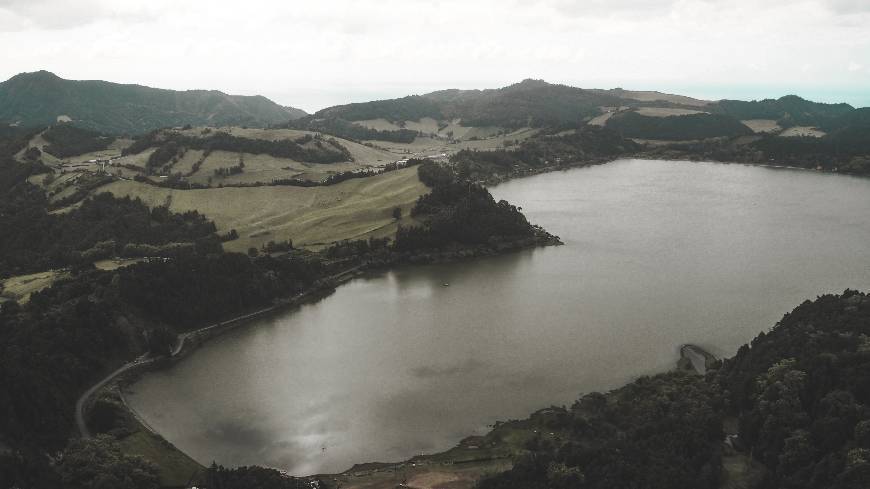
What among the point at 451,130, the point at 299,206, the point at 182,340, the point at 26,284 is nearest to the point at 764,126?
the point at 451,130

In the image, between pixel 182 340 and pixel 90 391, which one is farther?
pixel 182 340

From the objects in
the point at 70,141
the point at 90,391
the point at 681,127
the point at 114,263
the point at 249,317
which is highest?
the point at 681,127

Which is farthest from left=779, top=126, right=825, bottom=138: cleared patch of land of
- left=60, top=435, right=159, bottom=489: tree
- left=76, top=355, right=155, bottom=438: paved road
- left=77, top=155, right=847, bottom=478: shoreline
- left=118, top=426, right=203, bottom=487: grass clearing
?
left=60, top=435, right=159, bottom=489: tree

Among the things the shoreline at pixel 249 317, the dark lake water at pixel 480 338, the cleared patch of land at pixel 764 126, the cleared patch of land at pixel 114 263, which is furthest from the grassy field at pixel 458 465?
the cleared patch of land at pixel 764 126

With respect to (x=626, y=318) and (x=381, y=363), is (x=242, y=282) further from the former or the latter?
(x=626, y=318)

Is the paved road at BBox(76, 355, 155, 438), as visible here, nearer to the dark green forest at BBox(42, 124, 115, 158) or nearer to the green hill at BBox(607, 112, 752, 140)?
the dark green forest at BBox(42, 124, 115, 158)

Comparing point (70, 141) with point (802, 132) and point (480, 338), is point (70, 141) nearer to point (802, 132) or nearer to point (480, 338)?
point (480, 338)
